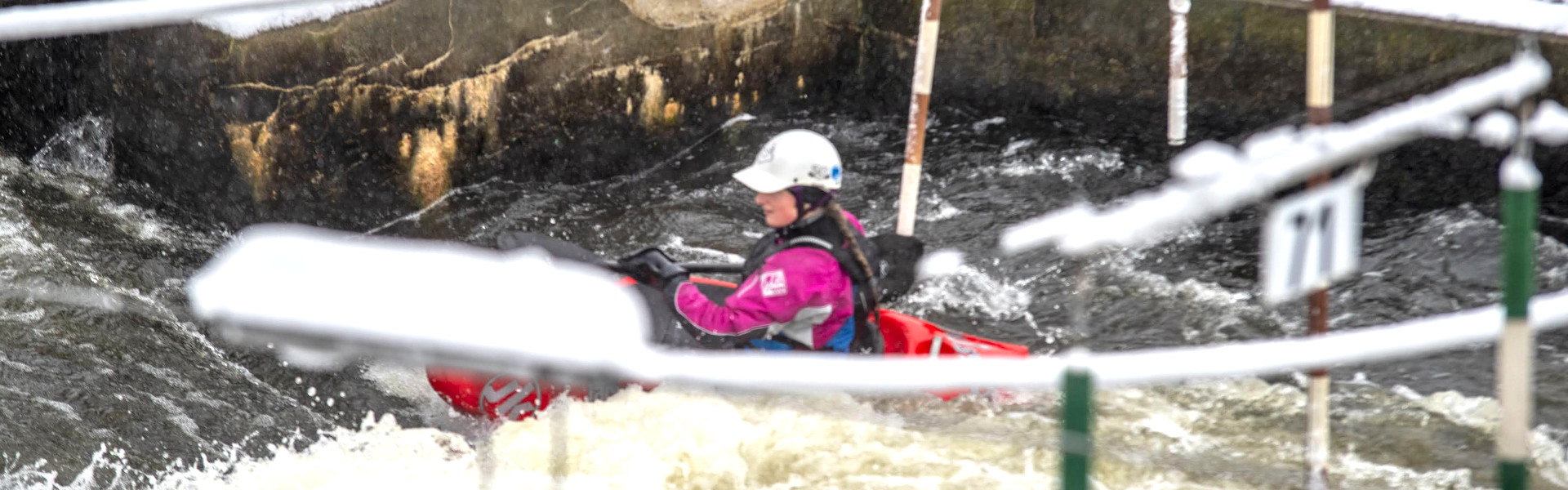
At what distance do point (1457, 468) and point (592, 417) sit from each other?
2.83m

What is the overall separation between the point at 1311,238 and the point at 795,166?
216cm

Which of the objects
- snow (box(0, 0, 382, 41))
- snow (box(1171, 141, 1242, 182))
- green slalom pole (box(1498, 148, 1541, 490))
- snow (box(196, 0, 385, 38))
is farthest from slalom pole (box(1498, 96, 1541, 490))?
snow (box(196, 0, 385, 38))

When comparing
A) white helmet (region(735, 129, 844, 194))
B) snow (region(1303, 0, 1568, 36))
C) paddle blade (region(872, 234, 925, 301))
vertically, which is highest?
snow (region(1303, 0, 1568, 36))

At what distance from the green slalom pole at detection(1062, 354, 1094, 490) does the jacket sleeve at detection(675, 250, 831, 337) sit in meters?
2.18

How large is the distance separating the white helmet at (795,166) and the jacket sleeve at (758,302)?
217mm

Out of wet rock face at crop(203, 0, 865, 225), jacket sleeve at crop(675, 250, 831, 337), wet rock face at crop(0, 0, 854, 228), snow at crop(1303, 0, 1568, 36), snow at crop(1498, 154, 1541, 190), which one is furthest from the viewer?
wet rock face at crop(203, 0, 865, 225)

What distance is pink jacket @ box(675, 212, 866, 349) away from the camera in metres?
3.83

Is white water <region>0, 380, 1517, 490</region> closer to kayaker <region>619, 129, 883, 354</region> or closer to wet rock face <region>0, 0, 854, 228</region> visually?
kayaker <region>619, 129, 883, 354</region>

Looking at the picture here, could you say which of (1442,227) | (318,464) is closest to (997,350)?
(318,464)

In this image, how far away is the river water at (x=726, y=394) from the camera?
4047mm

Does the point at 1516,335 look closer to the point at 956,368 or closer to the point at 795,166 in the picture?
the point at 956,368

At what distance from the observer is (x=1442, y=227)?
6430 mm

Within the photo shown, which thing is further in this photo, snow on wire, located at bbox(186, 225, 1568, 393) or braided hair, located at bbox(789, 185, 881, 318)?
braided hair, located at bbox(789, 185, 881, 318)

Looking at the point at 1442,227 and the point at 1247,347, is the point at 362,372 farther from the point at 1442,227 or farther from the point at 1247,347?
the point at 1442,227
